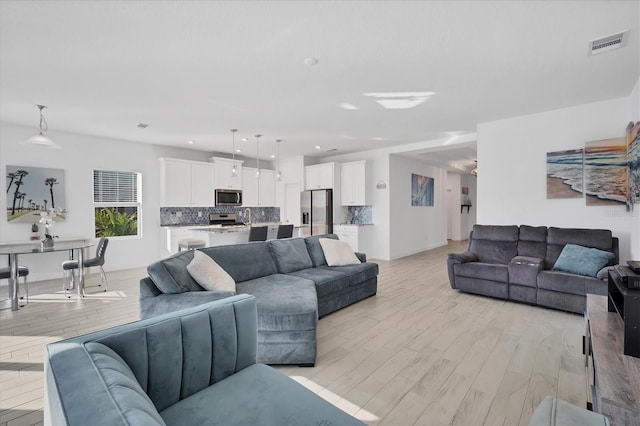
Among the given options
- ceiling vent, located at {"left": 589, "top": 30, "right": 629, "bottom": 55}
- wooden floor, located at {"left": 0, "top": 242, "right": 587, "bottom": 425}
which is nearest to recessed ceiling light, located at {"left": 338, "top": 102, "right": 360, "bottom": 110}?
ceiling vent, located at {"left": 589, "top": 30, "right": 629, "bottom": 55}

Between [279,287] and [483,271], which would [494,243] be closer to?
[483,271]

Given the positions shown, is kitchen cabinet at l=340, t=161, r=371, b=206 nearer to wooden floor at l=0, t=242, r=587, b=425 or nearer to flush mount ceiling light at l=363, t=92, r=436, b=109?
flush mount ceiling light at l=363, t=92, r=436, b=109

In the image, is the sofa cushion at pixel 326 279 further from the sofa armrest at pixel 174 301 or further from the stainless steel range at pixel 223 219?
the stainless steel range at pixel 223 219

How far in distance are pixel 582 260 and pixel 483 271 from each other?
1057 millimetres

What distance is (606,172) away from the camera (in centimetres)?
409

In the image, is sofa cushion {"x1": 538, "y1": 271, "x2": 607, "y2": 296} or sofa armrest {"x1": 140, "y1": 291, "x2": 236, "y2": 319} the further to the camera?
sofa cushion {"x1": 538, "y1": 271, "x2": 607, "y2": 296}

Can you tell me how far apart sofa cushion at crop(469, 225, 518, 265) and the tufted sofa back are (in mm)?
4065

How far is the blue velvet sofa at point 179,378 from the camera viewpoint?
0.87 m

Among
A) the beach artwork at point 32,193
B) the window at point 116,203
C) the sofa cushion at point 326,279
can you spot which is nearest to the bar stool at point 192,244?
the window at point 116,203

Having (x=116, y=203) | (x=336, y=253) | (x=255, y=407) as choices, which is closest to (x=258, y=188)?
(x=116, y=203)

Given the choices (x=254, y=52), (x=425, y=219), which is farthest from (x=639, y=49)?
(x=425, y=219)

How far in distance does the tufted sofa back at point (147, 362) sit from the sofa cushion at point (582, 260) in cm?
388

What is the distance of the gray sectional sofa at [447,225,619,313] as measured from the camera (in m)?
3.62

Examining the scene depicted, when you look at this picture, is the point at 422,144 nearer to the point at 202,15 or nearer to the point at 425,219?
the point at 425,219
